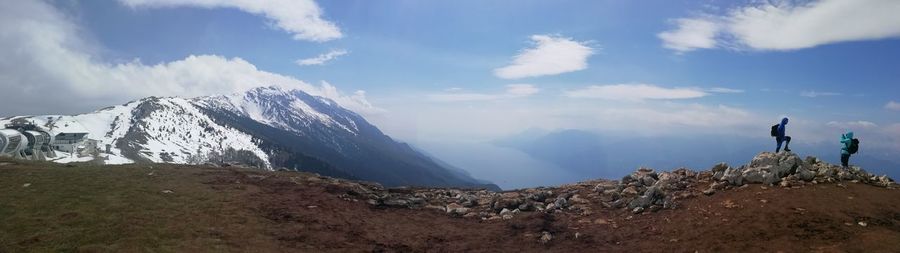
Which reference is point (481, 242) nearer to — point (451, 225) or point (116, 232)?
point (451, 225)

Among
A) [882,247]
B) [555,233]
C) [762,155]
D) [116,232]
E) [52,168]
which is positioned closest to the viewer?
[882,247]

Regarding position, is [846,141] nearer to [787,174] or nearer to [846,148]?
[846,148]

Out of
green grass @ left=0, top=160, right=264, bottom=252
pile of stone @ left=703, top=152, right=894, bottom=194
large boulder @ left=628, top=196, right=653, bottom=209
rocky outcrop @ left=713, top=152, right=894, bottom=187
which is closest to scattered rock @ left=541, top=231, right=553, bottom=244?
large boulder @ left=628, top=196, right=653, bottom=209

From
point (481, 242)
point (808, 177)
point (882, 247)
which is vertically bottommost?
point (481, 242)

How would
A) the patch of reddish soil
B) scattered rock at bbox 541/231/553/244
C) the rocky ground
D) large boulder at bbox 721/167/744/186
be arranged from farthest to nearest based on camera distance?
1. large boulder at bbox 721/167/744/186
2. scattered rock at bbox 541/231/553/244
3. the rocky ground
4. the patch of reddish soil

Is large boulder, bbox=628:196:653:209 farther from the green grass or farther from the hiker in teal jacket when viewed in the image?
the green grass

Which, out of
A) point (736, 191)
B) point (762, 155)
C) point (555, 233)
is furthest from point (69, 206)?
point (762, 155)

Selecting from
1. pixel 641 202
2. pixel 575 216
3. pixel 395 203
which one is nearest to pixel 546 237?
pixel 575 216
